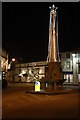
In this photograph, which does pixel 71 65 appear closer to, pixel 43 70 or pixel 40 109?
pixel 43 70

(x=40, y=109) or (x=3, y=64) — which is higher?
(x=3, y=64)

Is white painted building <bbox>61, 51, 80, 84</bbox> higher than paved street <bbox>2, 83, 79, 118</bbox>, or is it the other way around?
white painted building <bbox>61, 51, 80, 84</bbox>

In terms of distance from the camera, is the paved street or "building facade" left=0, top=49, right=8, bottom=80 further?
"building facade" left=0, top=49, right=8, bottom=80

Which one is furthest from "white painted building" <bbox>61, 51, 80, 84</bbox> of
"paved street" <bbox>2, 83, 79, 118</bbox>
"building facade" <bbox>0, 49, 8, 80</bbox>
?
"paved street" <bbox>2, 83, 79, 118</bbox>

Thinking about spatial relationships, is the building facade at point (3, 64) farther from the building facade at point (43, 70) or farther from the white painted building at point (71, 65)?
the white painted building at point (71, 65)

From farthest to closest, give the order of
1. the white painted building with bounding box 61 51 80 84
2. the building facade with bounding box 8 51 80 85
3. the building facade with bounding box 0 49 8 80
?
the building facade with bounding box 8 51 80 85 < the white painted building with bounding box 61 51 80 84 < the building facade with bounding box 0 49 8 80

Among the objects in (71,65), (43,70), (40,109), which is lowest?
(40,109)

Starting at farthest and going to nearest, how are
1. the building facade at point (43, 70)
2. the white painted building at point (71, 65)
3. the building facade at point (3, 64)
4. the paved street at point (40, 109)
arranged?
the building facade at point (43, 70)
the white painted building at point (71, 65)
the building facade at point (3, 64)
the paved street at point (40, 109)

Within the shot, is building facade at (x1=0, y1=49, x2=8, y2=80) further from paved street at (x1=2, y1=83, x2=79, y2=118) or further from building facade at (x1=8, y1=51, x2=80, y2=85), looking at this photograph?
paved street at (x1=2, y1=83, x2=79, y2=118)

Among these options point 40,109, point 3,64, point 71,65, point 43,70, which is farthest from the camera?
point 43,70

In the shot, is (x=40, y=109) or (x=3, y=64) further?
(x=3, y=64)

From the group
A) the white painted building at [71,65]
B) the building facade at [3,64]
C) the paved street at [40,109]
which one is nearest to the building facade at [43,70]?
the white painted building at [71,65]

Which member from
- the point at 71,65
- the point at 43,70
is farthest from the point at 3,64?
the point at 71,65

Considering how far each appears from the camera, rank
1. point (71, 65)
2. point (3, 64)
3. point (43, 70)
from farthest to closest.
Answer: point (43, 70), point (71, 65), point (3, 64)
